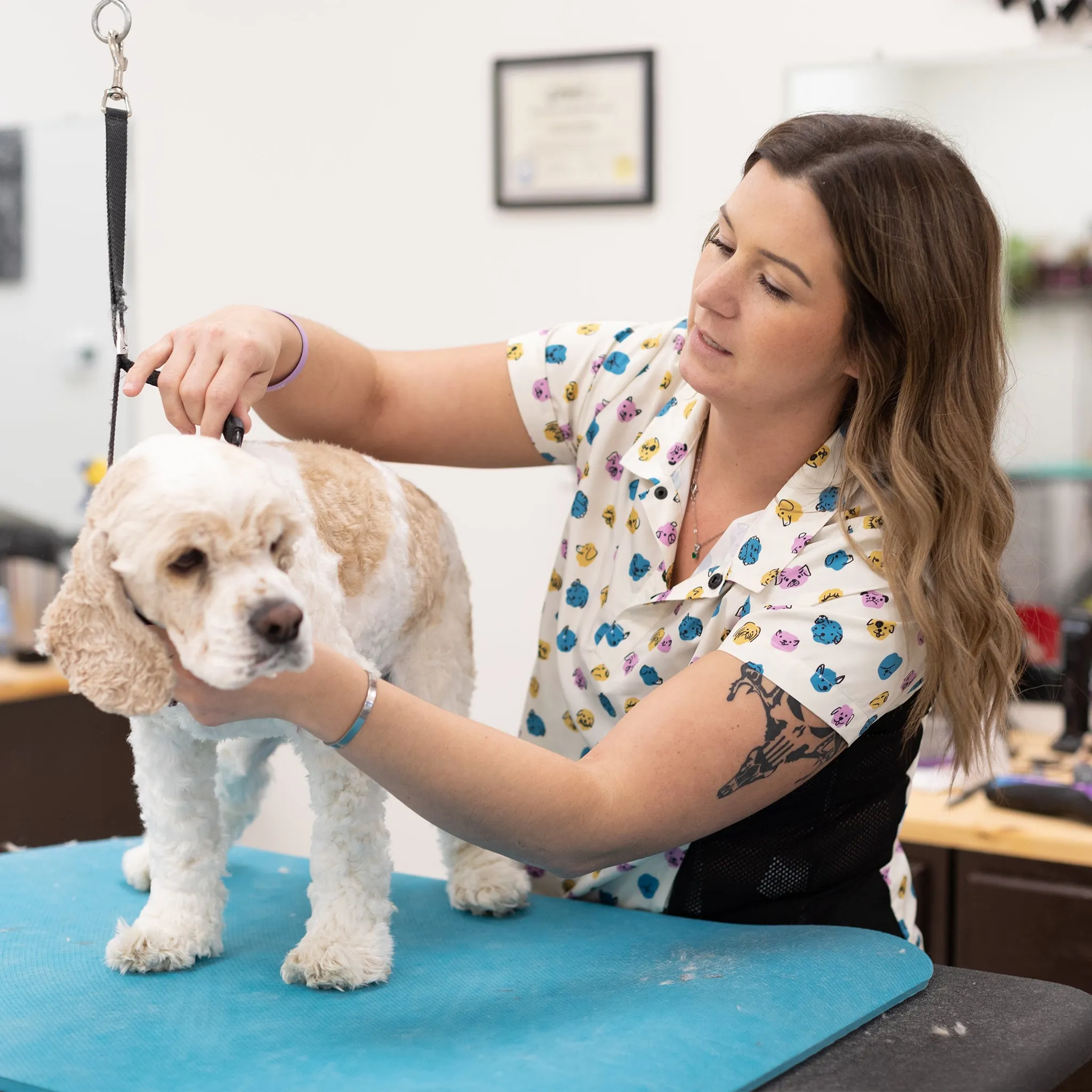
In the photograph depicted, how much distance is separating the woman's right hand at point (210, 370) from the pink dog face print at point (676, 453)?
47cm

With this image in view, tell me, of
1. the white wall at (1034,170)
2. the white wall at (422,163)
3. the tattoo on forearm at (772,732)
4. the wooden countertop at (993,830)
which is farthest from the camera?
the white wall at (422,163)

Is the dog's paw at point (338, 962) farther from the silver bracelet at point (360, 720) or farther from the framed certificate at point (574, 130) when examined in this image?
the framed certificate at point (574, 130)

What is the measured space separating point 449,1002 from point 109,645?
1.45ft

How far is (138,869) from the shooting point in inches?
55.8

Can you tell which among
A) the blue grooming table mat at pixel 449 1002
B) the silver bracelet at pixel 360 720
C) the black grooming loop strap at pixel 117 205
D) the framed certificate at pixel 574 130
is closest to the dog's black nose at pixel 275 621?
the silver bracelet at pixel 360 720

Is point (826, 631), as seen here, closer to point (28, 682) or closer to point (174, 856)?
point (174, 856)

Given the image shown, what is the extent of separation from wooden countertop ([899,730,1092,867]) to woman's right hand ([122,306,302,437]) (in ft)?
4.46

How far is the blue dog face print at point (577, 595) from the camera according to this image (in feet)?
4.94

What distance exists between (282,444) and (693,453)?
484 mm

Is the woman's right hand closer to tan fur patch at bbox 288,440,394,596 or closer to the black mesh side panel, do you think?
tan fur patch at bbox 288,440,394,596

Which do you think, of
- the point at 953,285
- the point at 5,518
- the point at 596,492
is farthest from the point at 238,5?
the point at 953,285

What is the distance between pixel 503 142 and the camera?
284cm

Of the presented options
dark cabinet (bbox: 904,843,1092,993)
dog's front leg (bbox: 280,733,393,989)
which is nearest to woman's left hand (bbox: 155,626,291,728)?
dog's front leg (bbox: 280,733,393,989)

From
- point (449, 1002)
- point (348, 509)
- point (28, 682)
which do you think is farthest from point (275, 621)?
point (28, 682)
